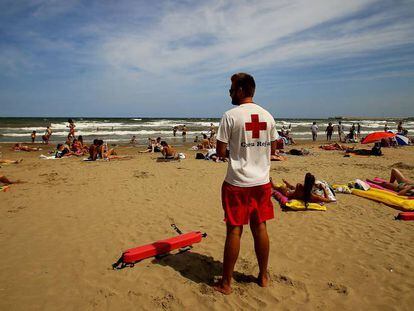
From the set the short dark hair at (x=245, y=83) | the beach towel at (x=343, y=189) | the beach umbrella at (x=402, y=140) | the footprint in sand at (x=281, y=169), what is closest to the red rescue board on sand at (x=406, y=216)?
the beach towel at (x=343, y=189)

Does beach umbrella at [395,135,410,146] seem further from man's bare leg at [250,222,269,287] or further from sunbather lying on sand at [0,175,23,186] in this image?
sunbather lying on sand at [0,175,23,186]

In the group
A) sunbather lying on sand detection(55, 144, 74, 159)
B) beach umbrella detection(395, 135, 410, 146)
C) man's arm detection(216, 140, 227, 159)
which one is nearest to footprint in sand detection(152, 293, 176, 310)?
man's arm detection(216, 140, 227, 159)

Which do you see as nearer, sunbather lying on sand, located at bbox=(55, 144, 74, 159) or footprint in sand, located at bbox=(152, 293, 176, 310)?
footprint in sand, located at bbox=(152, 293, 176, 310)

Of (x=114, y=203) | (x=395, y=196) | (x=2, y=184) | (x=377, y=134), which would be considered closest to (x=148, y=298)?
(x=114, y=203)

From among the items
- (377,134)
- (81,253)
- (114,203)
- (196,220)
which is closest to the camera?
(81,253)

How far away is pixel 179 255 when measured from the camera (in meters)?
3.90

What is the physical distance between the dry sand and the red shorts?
83cm

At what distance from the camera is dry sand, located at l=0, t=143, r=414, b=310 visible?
9.82 feet

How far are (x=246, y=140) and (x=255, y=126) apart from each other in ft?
0.52

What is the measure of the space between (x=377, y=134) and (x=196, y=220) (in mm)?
11834

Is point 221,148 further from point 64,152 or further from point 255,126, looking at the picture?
point 64,152

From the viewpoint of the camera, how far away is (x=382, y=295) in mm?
3078

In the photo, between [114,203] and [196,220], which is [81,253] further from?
[114,203]

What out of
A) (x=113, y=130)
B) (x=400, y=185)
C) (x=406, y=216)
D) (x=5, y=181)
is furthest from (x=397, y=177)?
(x=113, y=130)
